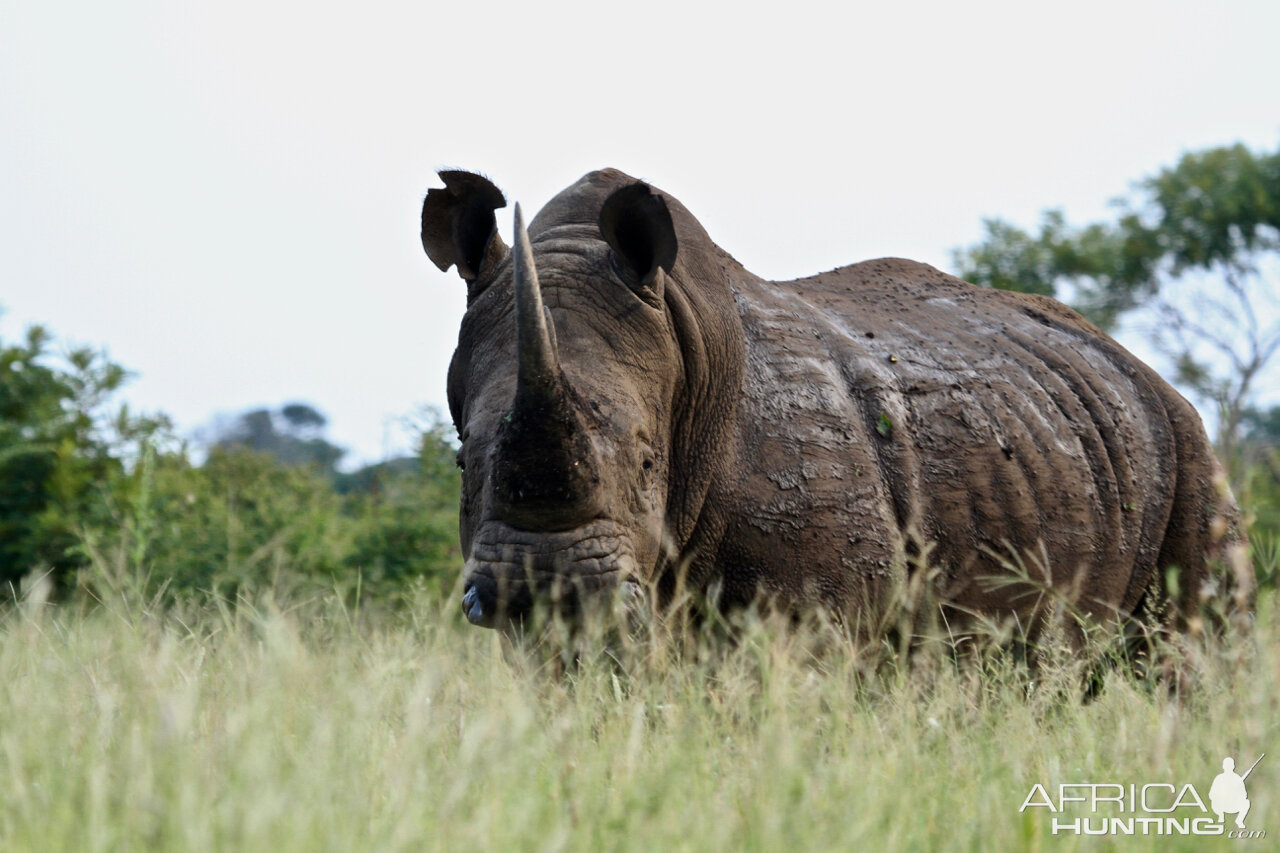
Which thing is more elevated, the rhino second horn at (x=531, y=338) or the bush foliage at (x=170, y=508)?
the rhino second horn at (x=531, y=338)

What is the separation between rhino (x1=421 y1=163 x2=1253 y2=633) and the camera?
155 inches

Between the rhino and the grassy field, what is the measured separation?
0.36 meters

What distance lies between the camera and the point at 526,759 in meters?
2.86

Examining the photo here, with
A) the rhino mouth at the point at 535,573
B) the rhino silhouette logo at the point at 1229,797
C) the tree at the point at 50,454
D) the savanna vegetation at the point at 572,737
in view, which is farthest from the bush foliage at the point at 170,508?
the rhino silhouette logo at the point at 1229,797

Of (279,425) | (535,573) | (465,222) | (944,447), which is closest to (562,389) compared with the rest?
(535,573)

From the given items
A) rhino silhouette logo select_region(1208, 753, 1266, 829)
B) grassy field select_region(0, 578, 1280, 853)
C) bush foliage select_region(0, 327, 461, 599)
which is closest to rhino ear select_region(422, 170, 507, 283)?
grassy field select_region(0, 578, 1280, 853)

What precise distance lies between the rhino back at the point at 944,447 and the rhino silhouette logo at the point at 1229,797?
1339 mm

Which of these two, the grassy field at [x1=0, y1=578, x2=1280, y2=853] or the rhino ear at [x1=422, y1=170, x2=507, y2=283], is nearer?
the grassy field at [x1=0, y1=578, x2=1280, y2=853]

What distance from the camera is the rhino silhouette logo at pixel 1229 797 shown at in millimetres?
3051

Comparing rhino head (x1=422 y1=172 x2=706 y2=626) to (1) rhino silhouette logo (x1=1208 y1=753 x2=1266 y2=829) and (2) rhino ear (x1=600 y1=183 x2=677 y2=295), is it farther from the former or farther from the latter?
(1) rhino silhouette logo (x1=1208 y1=753 x2=1266 y2=829)

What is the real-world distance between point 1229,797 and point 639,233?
260 cm

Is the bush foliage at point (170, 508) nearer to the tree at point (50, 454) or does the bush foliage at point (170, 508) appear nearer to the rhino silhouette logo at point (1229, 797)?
the tree at point (50, 454)

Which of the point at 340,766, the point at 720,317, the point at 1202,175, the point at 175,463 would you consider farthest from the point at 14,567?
the point at 1202,175

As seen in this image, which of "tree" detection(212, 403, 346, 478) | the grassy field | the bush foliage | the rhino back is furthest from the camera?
"tree" detection(212, 403, 346, 478)
